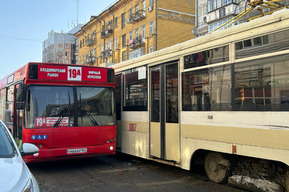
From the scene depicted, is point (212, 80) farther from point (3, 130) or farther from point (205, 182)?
point (3, 130)

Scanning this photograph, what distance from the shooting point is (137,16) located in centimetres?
4016

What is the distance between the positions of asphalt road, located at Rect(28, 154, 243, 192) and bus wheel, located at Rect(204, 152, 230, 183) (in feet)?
0.68

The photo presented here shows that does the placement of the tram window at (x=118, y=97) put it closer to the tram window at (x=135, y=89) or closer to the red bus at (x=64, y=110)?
the tram window at (x=135, y=89)

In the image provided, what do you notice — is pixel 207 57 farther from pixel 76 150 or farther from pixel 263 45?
pixel 76 150

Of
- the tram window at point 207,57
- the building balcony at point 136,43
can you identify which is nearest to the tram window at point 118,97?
the tram window at point 207,57

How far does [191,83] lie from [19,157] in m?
3.82

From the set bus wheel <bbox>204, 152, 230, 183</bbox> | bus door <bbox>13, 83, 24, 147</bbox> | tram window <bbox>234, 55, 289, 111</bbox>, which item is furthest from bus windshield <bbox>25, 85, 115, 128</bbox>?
tram window <bbox>234, 55, 289, 111</bbox>

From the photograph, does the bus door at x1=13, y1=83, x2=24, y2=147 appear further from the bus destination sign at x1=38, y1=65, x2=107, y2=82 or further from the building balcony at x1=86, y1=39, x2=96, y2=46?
the building balcony at x1=86, y1=39, x2=96, y2=46

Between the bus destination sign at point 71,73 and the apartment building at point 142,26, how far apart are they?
28467 millimetres

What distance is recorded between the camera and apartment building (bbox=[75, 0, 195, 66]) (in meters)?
38.2

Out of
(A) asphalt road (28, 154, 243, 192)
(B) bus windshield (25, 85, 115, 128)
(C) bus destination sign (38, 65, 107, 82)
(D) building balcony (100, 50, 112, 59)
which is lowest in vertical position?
(A) asphalt road (28, 154, 243, 192)

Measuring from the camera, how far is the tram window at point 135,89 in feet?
26.4

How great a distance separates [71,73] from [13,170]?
4973 mm

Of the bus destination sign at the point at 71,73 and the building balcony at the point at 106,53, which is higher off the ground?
the building balcony at the point at 106,53
